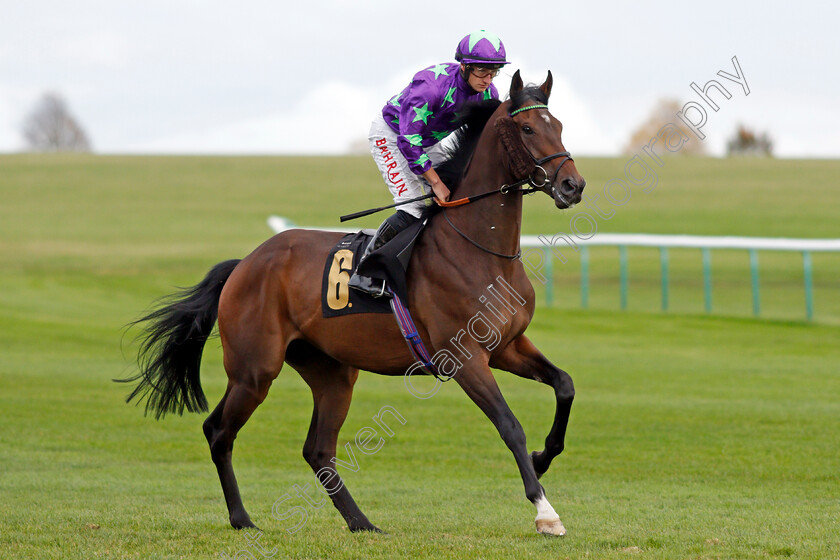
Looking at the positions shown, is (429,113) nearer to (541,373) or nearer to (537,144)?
(537,144)

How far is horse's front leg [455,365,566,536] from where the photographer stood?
15.9 feet

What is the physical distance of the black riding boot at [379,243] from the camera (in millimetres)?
5535

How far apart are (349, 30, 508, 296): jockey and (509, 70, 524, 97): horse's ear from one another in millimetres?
267

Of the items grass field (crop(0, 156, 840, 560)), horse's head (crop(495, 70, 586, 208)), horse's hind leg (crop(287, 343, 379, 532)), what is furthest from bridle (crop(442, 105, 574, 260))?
grass field (crop(0, 156, 840, 560))

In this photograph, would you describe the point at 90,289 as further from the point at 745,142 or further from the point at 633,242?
the point at 745,142

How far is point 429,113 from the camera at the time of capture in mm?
5469

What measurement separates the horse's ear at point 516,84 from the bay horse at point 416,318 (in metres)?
0.01

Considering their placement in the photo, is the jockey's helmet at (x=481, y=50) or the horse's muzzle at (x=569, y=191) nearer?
the horse's muzzle at (x=569, y=191)

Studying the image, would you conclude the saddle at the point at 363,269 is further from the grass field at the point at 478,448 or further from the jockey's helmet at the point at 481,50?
the grass field at the point at 478,448

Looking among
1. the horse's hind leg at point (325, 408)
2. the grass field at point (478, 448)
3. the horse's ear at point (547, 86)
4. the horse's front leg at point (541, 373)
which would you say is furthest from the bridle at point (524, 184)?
the grass field at point (478, 448)

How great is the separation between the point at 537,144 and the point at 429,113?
692 mm

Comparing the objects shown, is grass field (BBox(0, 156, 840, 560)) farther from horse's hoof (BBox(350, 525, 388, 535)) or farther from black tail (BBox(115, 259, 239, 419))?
black tail (BBox(115, 259, 239, 419))

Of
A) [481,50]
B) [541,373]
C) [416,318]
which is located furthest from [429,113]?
[541,373]

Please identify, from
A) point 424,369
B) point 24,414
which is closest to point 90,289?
point 24,414
